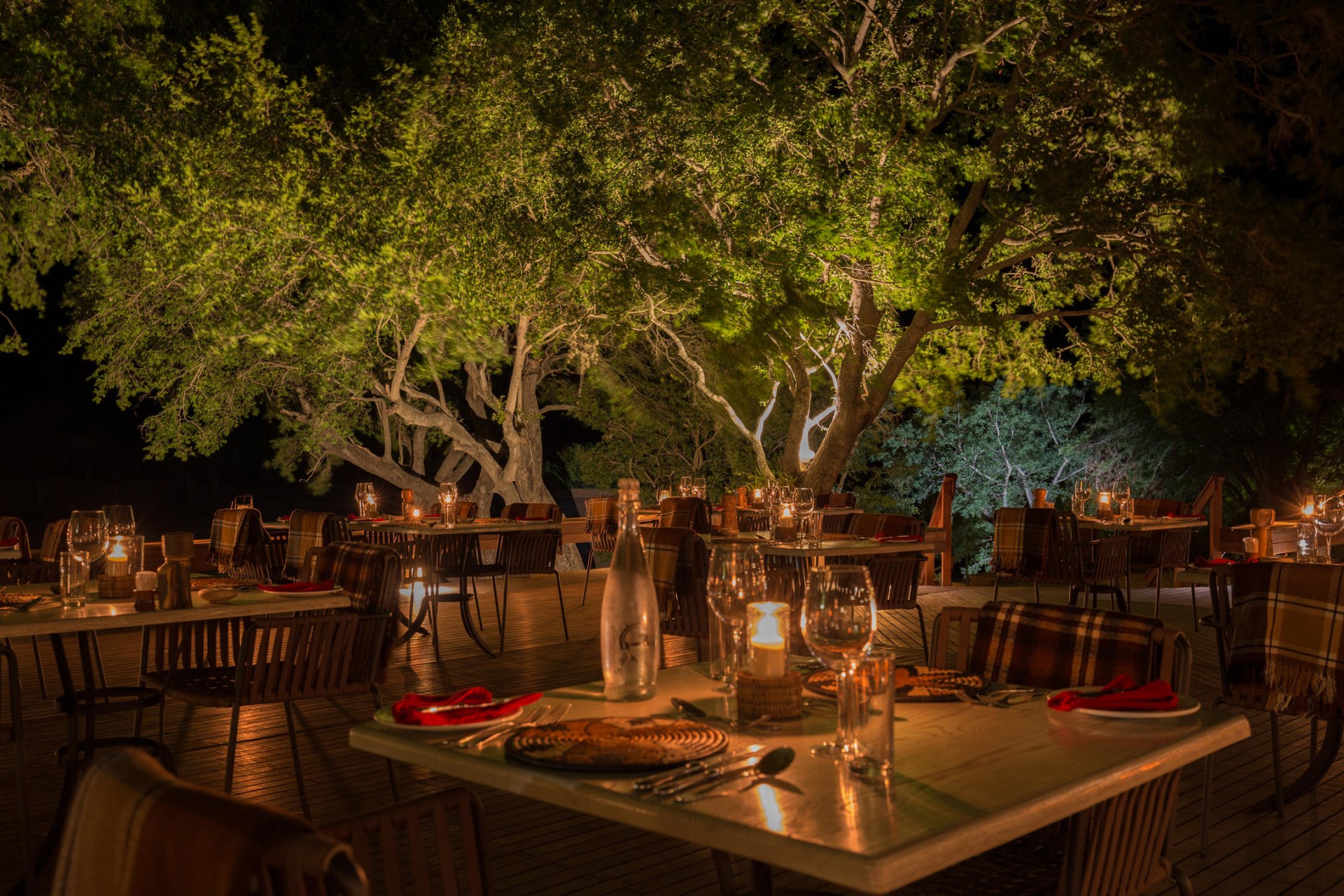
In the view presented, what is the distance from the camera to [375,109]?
13.1 m

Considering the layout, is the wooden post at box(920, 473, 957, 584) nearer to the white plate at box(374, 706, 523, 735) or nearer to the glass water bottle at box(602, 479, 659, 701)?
the glass water bottle at box(602, 479, 659, 701)

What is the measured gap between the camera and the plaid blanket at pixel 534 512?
8.81 metres

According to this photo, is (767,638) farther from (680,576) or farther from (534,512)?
(534,512)

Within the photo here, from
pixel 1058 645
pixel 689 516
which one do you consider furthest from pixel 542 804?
pixel 689 516

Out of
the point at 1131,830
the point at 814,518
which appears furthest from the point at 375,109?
the point at 1131,830

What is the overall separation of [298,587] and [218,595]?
0.27m

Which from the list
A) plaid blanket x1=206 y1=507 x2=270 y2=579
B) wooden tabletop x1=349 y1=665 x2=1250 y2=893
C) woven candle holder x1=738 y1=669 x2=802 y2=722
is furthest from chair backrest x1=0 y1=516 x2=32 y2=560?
woven candle holder x1=738 y1=669 x2=802 y2=722

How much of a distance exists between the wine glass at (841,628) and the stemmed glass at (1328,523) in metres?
3.89

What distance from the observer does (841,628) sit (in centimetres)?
178

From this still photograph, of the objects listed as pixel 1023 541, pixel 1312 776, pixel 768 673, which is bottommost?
pixel 1312 776

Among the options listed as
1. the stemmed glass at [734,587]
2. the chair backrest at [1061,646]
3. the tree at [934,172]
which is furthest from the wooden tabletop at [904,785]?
the tree at [934,172]

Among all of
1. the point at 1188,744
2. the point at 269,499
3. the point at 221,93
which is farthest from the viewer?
the point at 269,499

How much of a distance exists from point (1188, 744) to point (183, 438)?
51.1 feet

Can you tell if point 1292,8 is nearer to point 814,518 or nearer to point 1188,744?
point 814,518
